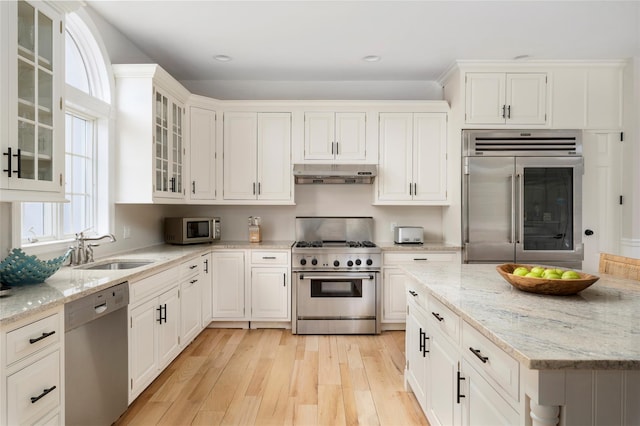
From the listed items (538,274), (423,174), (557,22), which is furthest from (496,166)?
(538,274)

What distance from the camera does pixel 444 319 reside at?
68.2 inches

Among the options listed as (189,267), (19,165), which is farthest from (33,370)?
(189,267)

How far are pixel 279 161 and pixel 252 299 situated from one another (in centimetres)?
158

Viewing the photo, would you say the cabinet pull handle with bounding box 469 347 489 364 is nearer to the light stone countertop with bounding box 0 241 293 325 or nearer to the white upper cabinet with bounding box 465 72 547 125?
the light stone countertop with bounding box 0 241 293 325

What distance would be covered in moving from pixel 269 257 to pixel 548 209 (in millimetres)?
2970

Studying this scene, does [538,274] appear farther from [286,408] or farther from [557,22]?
[557,22]

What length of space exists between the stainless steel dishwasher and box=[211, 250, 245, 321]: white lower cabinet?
1616mm

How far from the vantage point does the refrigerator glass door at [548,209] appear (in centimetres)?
357

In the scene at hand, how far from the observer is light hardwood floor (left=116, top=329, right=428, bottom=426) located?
86.7 inches

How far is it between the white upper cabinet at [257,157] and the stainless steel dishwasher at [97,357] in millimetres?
2058

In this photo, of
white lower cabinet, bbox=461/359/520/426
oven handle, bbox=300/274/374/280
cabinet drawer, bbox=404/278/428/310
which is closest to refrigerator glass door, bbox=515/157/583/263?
oven handle, bbox=300/274/374/280

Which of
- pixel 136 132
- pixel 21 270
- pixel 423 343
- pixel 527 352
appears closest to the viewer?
pixel 527 352

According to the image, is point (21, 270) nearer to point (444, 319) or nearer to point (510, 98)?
point (444, 319)

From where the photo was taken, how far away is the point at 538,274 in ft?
5.46
